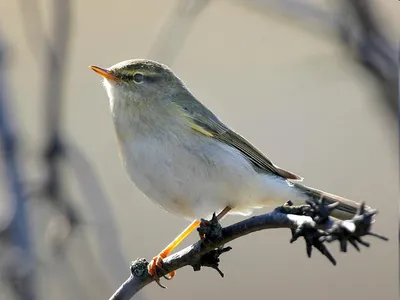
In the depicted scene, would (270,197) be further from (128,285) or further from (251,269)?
(251,269)

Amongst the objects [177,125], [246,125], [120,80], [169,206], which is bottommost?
[169,206]

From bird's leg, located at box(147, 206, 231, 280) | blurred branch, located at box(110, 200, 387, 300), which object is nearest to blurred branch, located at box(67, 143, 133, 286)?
bird's leg, located at box(147, 206, 231, 280)

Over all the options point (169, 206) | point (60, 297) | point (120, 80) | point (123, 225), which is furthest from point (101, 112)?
point (169, 206)

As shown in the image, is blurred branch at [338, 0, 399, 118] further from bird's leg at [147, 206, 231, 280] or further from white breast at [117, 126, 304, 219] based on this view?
white breast at [117, 126, 304, 219]

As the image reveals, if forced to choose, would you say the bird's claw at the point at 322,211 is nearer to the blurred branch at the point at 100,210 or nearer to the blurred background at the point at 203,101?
the blurred background at the point at 203,101

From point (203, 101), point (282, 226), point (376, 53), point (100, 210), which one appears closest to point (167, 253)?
point (100, 210)
